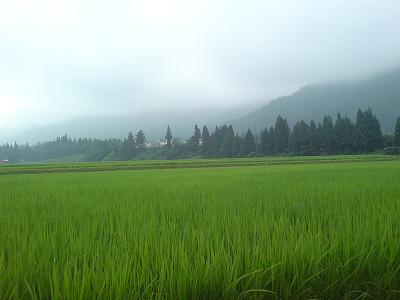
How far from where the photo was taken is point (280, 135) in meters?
59.8

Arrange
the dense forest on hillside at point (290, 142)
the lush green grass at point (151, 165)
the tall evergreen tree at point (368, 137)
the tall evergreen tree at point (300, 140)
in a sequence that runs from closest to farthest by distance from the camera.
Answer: the lush green grass at point (151, 165) < the tall evergreen tree at point (368, 137) < the dense forest on hillside at point (290, 142) < the tall evergreen tree at point (300, 140)

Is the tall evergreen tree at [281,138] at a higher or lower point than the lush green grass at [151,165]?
higher

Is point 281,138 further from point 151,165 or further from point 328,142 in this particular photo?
point 151,165

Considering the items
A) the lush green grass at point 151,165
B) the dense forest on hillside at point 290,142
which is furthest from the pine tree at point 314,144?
the lush green grass at point 151,165

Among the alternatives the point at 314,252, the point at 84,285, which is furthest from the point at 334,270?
the point at 84,285

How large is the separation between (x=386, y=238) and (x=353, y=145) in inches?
2172

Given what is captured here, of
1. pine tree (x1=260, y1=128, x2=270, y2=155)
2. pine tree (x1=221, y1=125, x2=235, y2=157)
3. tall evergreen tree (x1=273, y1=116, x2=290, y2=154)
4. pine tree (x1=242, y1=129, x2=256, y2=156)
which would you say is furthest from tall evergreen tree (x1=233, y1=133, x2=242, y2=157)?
tall evergreen tree (x1=273, y1=116, x2=290, y2=154)

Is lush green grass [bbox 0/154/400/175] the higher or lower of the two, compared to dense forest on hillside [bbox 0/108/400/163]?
lower

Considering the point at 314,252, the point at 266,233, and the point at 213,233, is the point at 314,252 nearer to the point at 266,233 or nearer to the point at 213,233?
the point at 266,233

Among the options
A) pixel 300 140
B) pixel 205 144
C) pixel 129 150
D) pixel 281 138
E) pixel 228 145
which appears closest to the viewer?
pixel 300 140

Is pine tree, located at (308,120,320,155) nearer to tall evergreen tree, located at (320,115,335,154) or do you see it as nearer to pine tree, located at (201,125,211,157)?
tall evergreen tree, located at (320,115,335,154)

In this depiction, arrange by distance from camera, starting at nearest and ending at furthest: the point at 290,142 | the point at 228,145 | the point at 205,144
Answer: the point at 290,142, the point at 228,145, the point at 205,144

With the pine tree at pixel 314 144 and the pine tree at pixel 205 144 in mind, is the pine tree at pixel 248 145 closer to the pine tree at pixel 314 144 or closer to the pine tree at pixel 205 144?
the pine tree at pixel 205 144

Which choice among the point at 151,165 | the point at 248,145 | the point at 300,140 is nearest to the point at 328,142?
the point at 300,140
